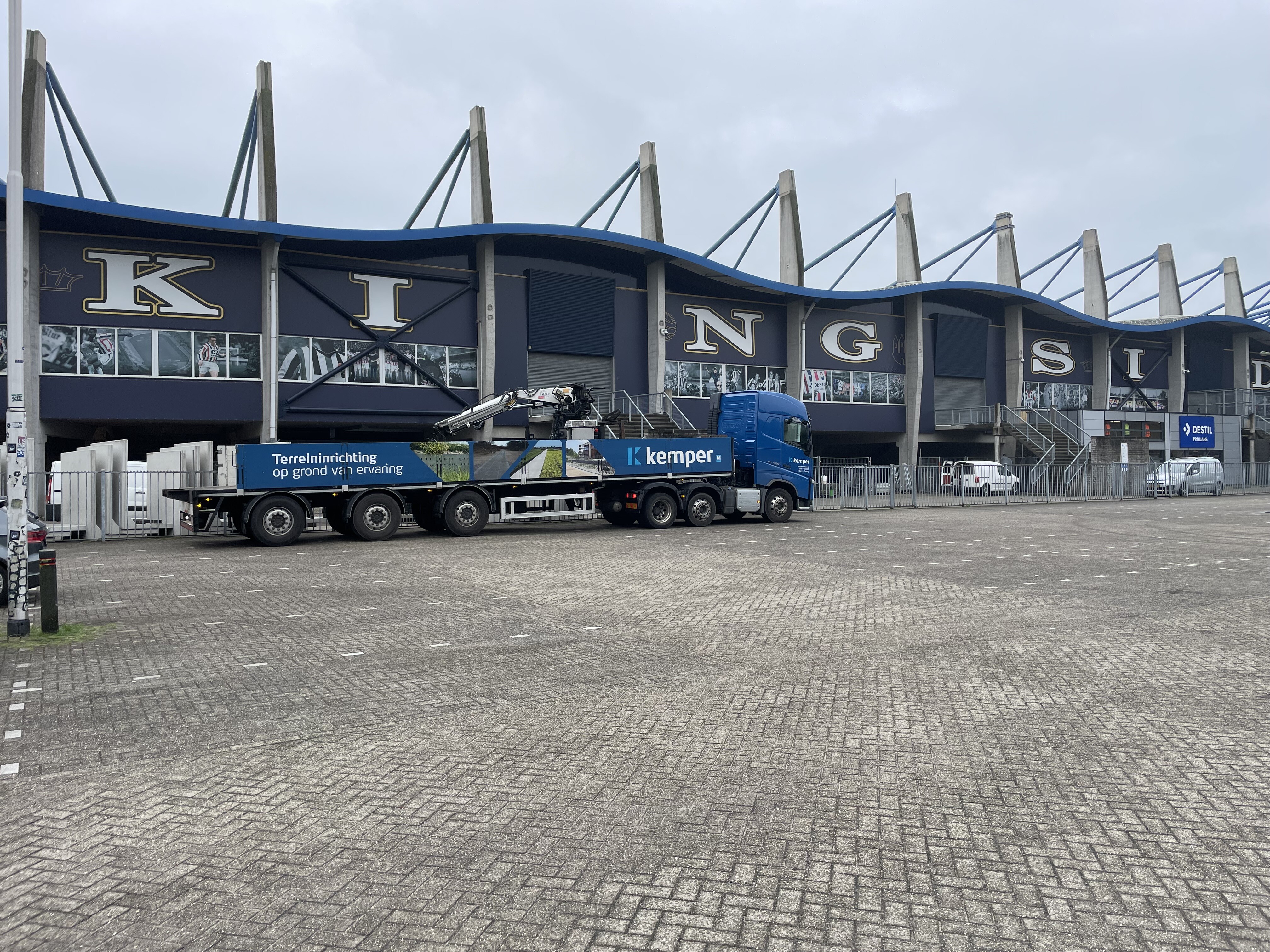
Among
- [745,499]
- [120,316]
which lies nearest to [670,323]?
[745,499]

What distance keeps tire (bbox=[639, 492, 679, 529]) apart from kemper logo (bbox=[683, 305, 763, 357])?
17.2 m

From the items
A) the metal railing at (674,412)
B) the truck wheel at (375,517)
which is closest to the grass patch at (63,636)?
the truck wheel at (375,517)

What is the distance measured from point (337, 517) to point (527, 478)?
423cm

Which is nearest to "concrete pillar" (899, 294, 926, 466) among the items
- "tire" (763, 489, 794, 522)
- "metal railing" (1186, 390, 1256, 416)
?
"metal railing" (1186, 390, 1256, 416)

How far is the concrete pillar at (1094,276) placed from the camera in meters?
54.9

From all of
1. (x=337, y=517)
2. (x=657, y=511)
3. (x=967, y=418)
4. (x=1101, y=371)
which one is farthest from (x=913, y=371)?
(x=337, y=517)

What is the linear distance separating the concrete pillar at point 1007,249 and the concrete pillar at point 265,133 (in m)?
39.7

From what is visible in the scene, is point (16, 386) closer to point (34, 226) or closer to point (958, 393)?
point (34, 226)

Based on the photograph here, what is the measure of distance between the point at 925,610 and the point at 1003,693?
11.7ft

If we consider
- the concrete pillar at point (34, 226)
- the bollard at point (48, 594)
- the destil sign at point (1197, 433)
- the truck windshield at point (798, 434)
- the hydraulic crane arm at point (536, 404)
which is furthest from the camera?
the destil sign at point (1197, 433)

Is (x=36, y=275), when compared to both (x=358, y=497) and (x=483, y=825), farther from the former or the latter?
(x=483, y=825)

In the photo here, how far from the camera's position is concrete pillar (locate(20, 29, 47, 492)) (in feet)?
86.0

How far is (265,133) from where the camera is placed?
32500 millimetres

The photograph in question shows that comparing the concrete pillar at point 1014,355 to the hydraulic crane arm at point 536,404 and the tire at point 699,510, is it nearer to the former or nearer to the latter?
the tire at point 699,510
